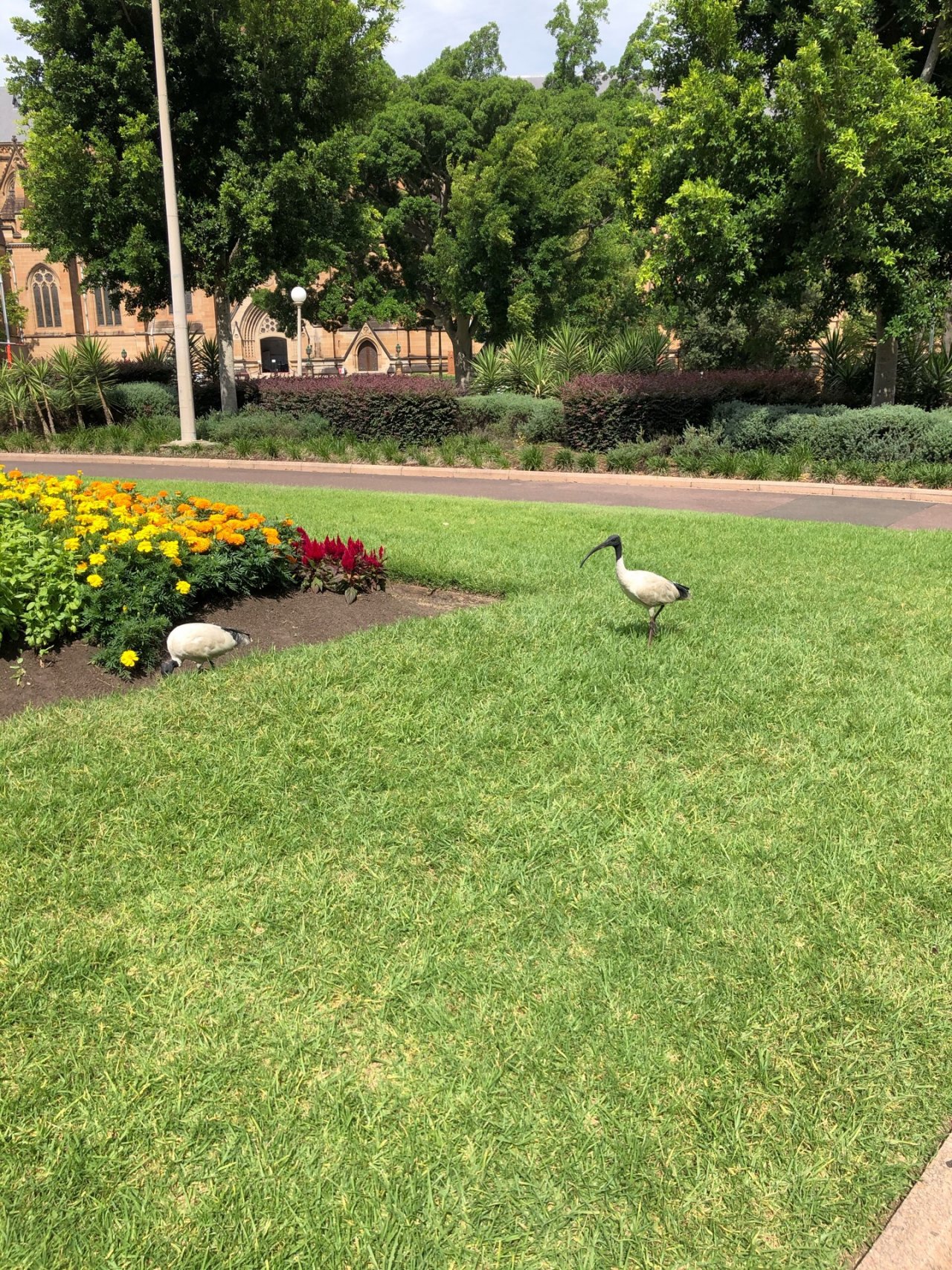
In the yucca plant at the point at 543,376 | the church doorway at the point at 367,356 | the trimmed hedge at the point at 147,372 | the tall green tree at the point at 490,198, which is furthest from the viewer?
the church doorway at the point at 367,356

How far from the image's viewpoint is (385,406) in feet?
63.6

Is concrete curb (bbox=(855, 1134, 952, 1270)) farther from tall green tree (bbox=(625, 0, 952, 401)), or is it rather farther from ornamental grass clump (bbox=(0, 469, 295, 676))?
tall green tree (bbox=(625, 0, 952, 401))

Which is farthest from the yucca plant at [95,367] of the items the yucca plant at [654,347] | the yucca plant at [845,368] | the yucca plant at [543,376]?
the yucca plant at [845,368]

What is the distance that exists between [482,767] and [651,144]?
52.1 ft

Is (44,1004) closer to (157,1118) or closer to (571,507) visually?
(157,1118)

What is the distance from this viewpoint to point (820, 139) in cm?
1341

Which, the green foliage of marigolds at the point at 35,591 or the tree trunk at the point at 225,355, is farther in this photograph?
the tree trunk at the point at 225,355

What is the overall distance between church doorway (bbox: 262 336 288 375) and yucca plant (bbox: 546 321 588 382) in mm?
49383

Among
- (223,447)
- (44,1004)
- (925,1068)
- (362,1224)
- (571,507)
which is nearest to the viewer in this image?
(362,1224)

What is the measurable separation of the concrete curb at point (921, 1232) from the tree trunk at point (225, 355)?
21443mm

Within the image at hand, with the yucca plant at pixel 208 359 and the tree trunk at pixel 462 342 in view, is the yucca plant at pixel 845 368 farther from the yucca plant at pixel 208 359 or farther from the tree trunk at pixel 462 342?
the tree trunk at pixel 462 342

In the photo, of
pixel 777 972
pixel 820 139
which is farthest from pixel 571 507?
pixel 777 972

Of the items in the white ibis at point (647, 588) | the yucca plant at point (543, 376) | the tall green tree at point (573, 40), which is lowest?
the white ibis at point (647, 588)

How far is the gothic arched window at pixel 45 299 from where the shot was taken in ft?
198
